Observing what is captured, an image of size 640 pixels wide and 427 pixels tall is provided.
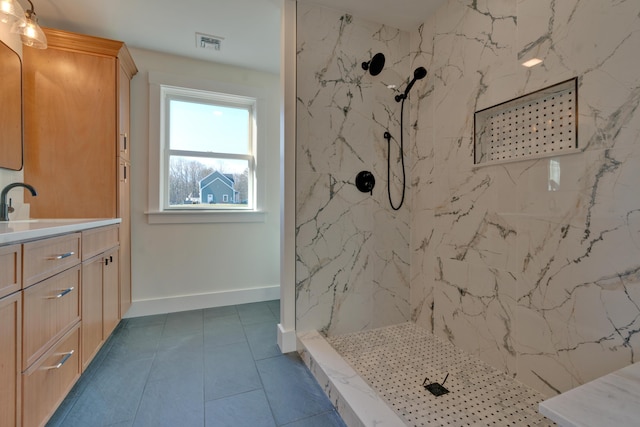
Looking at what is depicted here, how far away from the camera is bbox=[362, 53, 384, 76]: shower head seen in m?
1.96

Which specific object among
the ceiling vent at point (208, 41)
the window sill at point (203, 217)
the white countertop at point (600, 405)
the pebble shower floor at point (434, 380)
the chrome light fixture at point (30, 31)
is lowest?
the pebble shower floor at point (434, 380)

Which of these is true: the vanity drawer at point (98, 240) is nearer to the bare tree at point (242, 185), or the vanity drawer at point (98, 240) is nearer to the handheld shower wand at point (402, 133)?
the bare tree at point (242, 185)

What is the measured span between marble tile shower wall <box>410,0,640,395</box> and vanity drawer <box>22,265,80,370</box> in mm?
2168

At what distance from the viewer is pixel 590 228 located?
1.16 m

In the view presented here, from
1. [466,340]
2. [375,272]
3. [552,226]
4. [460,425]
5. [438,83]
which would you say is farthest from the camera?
[375,272]

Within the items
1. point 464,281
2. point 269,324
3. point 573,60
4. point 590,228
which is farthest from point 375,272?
point 573,60

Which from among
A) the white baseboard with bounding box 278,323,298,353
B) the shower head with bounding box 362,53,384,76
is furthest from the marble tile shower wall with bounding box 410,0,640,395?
the white baseboard with bounding box 278,323,298,353

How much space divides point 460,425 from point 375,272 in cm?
105

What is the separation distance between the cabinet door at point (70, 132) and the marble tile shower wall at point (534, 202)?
7.72 feet

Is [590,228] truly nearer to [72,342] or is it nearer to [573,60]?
[573,60]

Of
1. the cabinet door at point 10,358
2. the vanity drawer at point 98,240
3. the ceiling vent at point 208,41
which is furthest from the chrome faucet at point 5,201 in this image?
the ceiling vent at point 208,41

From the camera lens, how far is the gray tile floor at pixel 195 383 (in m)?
1.30

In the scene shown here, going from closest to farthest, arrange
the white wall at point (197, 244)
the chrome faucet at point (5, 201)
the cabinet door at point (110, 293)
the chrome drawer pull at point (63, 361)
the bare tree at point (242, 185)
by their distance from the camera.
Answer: the chrome drawer pull at point (63, 361) < the chrome faucet at point (5, 201) < the cabinet door at point (110, 293) < the white wall at point (197, 244) < the bare tree at point (242, 185)

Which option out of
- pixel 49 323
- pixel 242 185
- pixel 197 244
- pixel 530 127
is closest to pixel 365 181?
pixel 530 127
